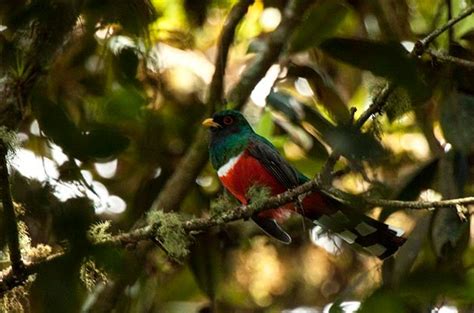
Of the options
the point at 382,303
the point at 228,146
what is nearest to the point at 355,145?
the point at 382,303

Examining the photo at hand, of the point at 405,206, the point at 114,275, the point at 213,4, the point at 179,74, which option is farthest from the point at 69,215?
the point at 179,74

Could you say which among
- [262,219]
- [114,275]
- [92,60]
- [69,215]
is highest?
[69,215]

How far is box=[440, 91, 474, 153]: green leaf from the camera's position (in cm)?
319

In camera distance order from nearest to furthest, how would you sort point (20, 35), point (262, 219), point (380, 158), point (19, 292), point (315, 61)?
point (380, 158) → point (20, 35) → point (19, 292) → point (262, 219) → point (315, 61)

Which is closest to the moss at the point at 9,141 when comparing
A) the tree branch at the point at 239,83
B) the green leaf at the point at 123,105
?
the green leaf at the point at 123,105

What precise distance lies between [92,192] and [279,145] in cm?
271

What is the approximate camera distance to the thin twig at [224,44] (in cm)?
417

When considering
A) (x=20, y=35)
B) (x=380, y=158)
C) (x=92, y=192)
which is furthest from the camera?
(x=20, y=35)

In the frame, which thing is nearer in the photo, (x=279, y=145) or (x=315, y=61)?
(x=315, y=61)

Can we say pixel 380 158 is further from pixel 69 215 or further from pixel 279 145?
pixel 279 145

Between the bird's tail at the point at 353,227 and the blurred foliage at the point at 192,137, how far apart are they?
123 mm

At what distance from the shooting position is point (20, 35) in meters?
2.52

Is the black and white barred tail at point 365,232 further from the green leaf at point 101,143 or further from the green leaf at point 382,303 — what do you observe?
the green leaf at point 101,143

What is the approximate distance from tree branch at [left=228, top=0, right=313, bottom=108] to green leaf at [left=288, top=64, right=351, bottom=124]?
1.22 ft
